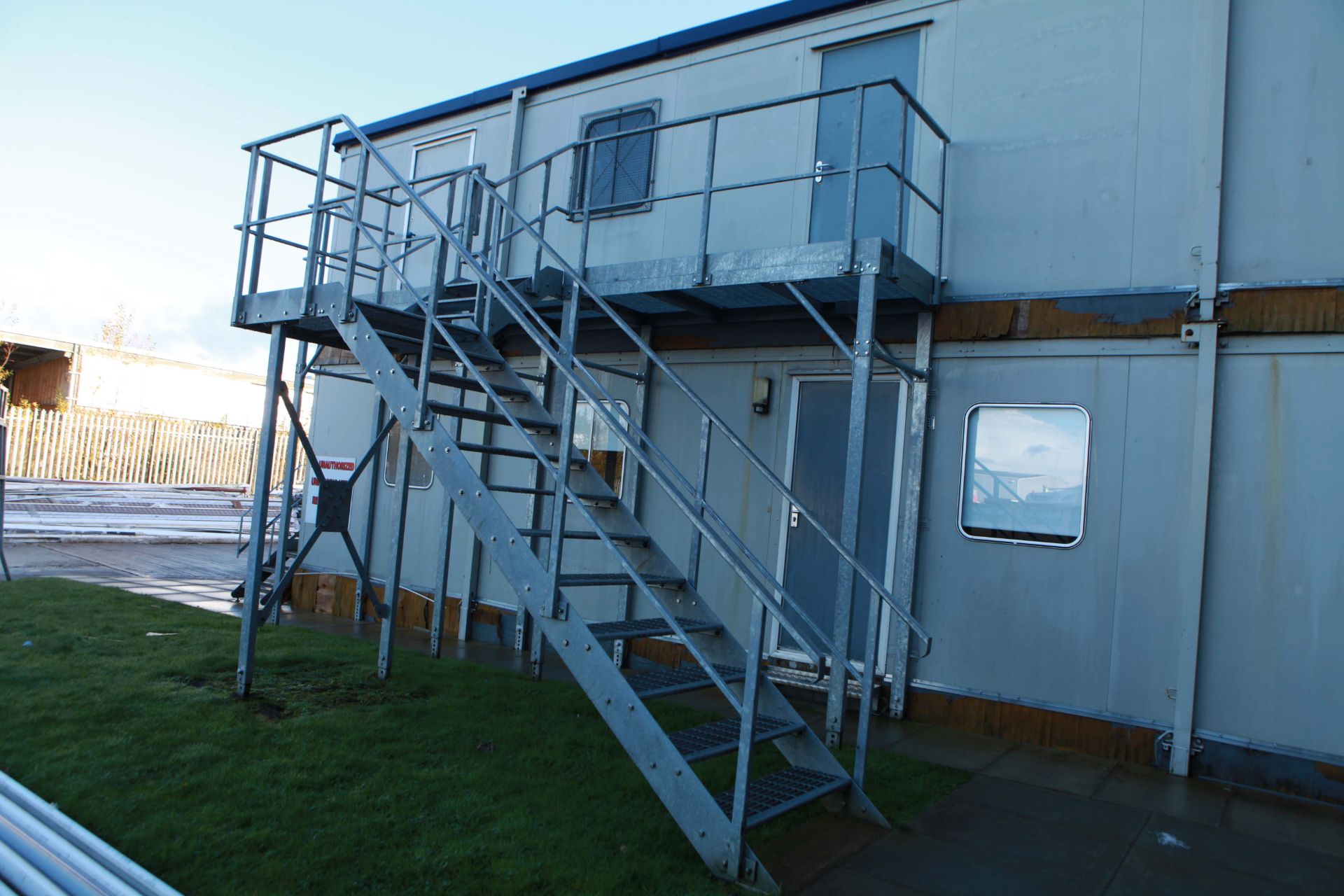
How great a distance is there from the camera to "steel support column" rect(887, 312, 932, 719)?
6438 mm

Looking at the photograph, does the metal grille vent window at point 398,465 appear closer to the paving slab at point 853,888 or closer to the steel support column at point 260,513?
the steel support column at point 260,513

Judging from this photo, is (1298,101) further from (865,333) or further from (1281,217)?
(865,333)

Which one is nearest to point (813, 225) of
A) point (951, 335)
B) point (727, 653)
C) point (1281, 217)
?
point (951, 335)

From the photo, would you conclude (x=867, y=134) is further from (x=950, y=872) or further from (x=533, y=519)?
(x=950, y=872)

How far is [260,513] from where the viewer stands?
606 centimetres

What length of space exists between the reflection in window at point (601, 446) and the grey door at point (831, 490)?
6.02 feet

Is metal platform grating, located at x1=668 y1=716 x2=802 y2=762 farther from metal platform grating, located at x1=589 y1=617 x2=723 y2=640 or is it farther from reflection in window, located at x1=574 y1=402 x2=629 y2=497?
reflection in window, located at x1=574 y1=402 x2=629 y2=497

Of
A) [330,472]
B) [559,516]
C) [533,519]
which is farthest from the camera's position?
[330,472]

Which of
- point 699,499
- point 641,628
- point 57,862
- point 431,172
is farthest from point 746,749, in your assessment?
point 431,172

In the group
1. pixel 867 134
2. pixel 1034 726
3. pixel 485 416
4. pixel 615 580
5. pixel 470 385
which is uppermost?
pixel 867 134

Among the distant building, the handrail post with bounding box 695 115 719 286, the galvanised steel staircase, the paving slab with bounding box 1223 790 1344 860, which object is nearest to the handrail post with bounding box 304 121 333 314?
the galvanised steel staircase

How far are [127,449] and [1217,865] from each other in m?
21.6

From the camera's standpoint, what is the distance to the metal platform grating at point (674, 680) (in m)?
4.01

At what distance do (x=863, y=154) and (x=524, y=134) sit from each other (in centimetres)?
378
